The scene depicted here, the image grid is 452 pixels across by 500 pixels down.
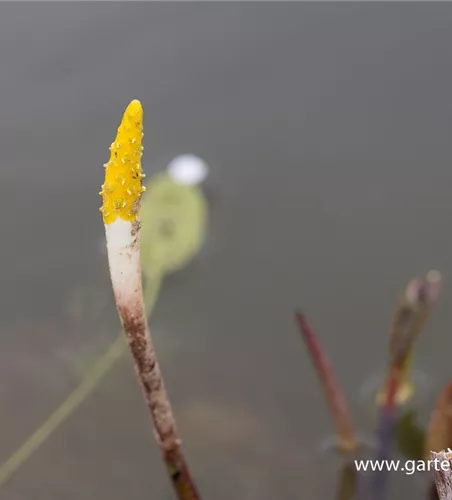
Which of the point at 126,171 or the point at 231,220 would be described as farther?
the point at 231,220

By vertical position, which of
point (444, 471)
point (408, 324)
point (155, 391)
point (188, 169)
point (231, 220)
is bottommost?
point (444, 471)

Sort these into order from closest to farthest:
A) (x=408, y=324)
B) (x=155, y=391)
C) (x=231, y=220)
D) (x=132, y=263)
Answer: (x=132, y=263) → (x=155, y=391) → (x=408, y=324) → (x=231, y=220)

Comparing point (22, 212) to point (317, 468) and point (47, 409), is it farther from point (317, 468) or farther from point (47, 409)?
point (317, 468)

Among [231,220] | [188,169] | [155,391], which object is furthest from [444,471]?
[188,169]

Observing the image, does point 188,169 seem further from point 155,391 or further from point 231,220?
point 155,391

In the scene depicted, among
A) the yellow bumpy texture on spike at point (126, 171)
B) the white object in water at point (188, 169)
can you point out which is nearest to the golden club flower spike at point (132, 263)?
the yellow bumpy texture on spike at point (126, 171)

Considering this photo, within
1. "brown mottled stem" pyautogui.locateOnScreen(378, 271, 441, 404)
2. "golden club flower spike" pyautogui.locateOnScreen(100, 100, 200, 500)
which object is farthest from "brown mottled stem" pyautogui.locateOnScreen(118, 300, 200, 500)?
"brown mottled stem" pyautogui.locateOnScreen(378, 271, 441, 404)
